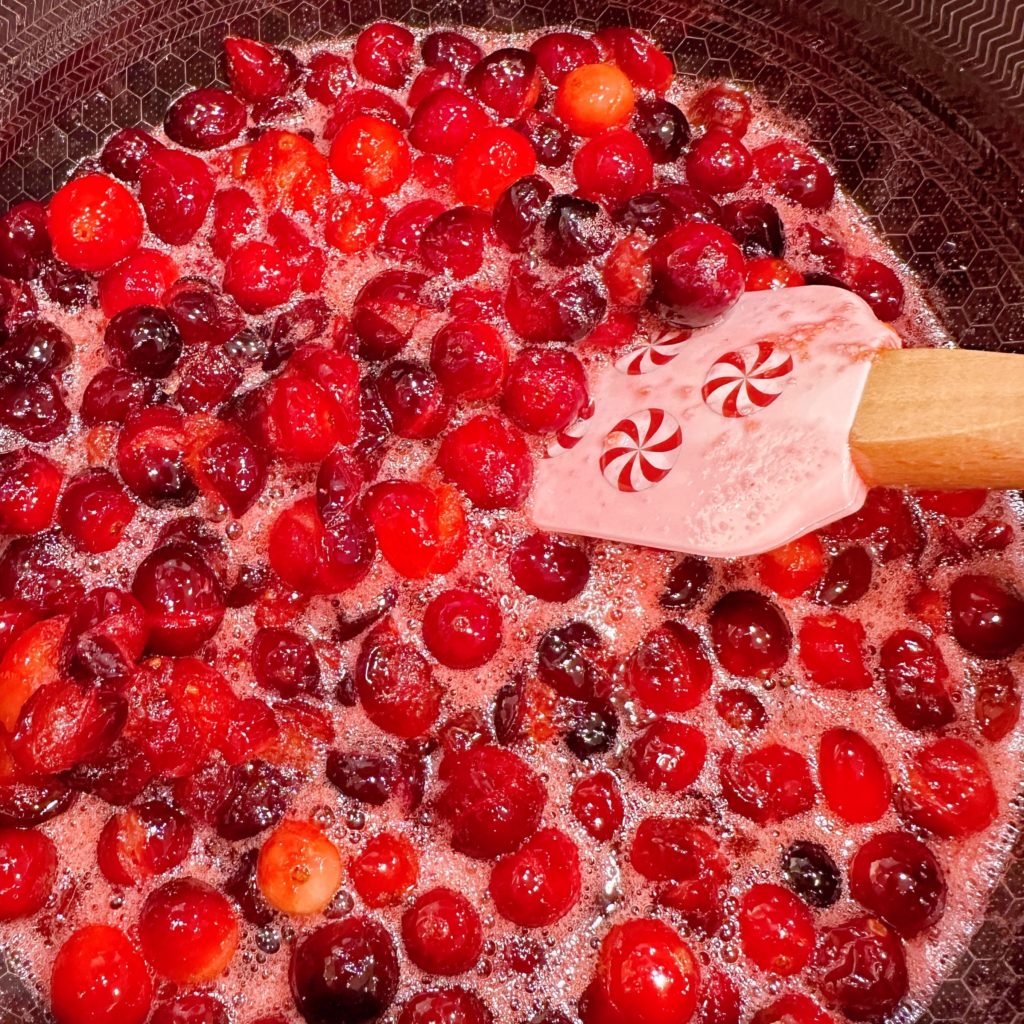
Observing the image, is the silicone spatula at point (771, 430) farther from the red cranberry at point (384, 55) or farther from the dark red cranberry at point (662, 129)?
the red cranberry at point (384, 55)

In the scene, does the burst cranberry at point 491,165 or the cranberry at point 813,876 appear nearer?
the cranberry at point 813,876

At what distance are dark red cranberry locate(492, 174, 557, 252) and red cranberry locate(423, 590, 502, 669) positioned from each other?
37.7 inches

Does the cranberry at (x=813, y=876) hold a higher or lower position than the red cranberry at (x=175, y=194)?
lower

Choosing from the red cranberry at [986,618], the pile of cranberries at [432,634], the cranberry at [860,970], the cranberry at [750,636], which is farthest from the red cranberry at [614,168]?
the cranberry at [860,970]

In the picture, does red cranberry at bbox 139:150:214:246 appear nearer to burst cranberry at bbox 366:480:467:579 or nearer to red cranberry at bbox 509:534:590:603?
burst cranberry at bbox 366:480:467:579

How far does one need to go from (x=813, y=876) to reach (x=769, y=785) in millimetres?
220

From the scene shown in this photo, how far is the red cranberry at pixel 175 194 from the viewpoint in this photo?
102 inches

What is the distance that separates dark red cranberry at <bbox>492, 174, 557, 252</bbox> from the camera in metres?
2.49

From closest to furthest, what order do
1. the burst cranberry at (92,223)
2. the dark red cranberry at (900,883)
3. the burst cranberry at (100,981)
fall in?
the burst cranberry at (100,981) → the dark red cranberry at (900,883) → the burst cranberry at (92,223)

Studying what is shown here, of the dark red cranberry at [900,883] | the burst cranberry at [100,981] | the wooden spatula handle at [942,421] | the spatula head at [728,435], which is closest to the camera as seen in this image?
the wooden spatula handle at [942,421]

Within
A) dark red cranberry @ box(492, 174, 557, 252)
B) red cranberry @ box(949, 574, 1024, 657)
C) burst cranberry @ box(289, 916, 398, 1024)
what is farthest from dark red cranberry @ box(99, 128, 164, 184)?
red cranberry @ box(949, 574, 1024, 657)

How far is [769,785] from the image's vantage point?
7.32ft

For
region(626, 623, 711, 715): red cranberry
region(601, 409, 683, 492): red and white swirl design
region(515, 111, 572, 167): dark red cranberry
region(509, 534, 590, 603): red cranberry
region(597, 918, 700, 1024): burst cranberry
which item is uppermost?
region(515, 111, 572, 167): dark red cranberry

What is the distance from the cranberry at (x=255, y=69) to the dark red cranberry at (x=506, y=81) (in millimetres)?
574
